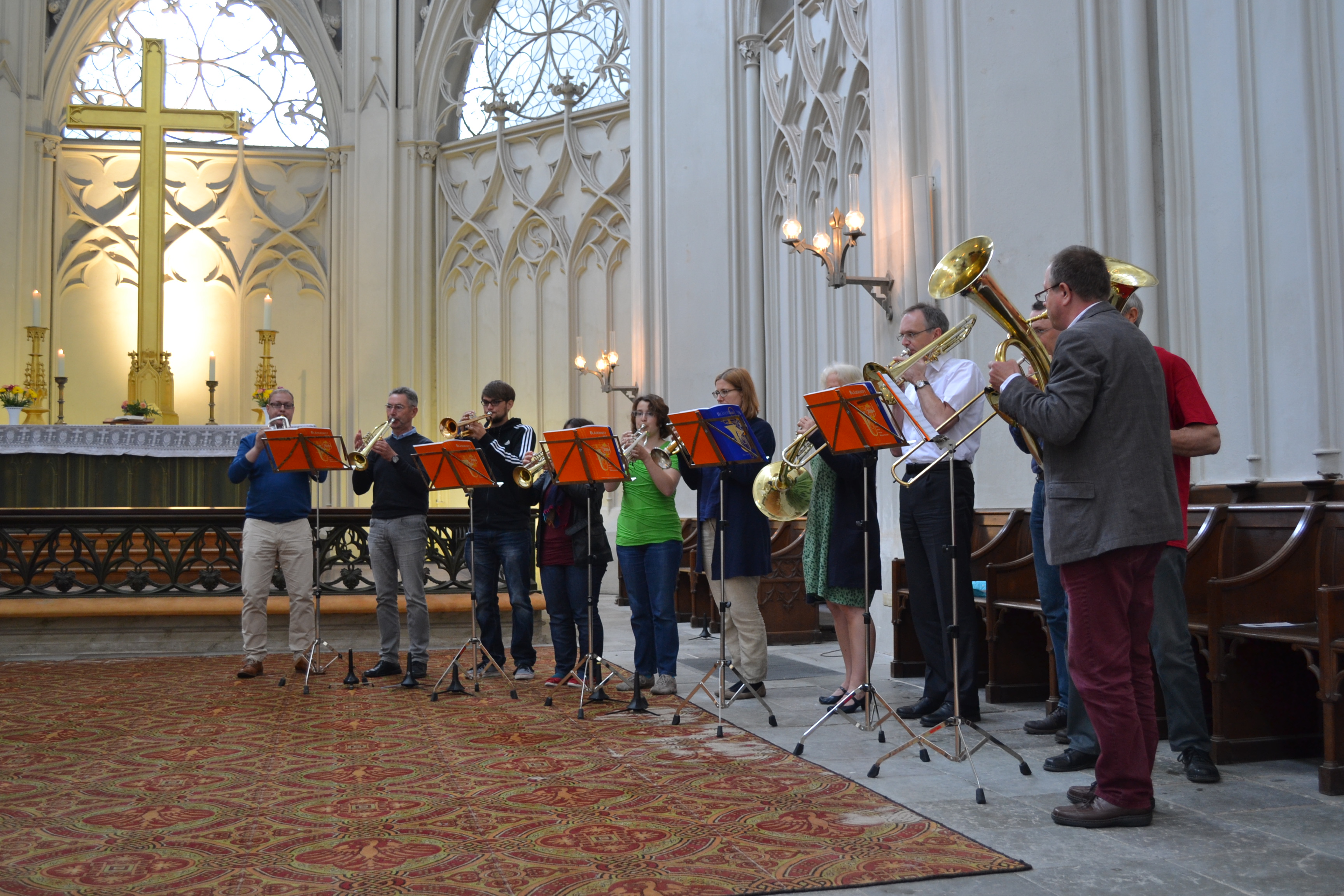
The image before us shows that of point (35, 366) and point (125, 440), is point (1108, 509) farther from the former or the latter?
point (35, 366)

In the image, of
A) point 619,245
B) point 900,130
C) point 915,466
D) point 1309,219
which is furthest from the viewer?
point 619,245

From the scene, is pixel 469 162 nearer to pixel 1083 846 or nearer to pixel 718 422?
pixel 718 422

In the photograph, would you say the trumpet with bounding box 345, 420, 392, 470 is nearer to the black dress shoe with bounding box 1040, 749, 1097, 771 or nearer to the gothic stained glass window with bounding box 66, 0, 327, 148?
the black dress shoe with bounding box 1040, 749, 1097, 771

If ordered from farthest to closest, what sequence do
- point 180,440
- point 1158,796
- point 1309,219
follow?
point 180,440, point 1309,219, point 1158,796

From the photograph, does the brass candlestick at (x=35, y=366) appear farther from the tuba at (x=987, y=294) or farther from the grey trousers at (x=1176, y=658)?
the grey trousers at (x=1176, y=658)

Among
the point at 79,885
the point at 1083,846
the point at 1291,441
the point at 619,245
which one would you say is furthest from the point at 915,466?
the point at 619,245

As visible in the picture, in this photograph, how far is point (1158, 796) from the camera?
3.95 metres

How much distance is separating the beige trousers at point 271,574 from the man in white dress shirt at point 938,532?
400 centimetres

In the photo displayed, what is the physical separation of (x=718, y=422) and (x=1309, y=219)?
353 cm

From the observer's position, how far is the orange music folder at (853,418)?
4.43 m

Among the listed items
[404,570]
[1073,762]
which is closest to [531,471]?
[404,570]

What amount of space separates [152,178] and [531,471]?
8.26 meters

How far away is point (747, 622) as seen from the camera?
6.09 metres

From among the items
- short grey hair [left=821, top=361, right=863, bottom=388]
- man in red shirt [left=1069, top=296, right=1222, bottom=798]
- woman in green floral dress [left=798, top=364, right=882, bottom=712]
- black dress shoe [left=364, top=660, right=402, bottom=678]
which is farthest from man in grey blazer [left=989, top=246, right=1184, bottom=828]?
black dress shoe [left=364, top=660, right=402, bottom=678]
